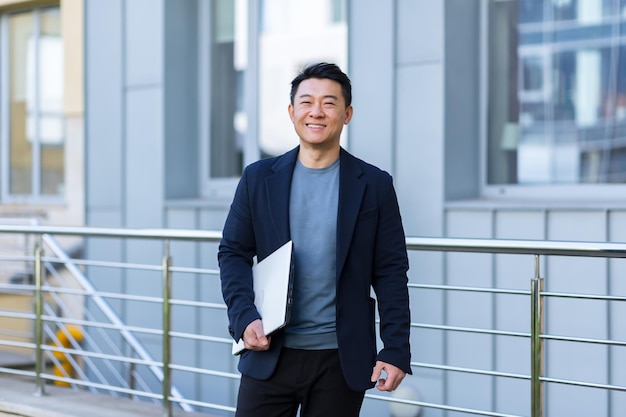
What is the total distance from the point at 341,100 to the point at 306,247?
1.31ft

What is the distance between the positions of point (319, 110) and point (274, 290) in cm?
48

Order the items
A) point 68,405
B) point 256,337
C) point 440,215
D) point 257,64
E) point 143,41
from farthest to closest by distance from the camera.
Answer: point 143,41
point 257,64
point 440,215
point 68,405
point 256,337

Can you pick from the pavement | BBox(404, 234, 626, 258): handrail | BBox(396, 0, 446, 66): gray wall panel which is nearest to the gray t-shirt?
BBox(404, 234, 626, 258): handrail

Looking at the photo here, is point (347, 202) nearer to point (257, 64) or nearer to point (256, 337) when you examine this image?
point (256, 337)

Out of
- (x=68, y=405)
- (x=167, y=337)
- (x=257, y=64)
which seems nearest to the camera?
(x=167, y=337)

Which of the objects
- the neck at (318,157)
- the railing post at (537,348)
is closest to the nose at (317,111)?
the neck at (318,157)

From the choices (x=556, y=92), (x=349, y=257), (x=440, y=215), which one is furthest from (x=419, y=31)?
(x=349, y=257)

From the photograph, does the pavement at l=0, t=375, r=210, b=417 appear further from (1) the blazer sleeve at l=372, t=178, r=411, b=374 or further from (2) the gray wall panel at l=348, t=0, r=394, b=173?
(1) the blazer sleeve at l=372, t=178, r=411, b=374

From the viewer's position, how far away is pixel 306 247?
7.79ft

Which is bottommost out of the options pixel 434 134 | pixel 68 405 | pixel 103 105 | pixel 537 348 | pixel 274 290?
pixel 68 405

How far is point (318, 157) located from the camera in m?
2.41

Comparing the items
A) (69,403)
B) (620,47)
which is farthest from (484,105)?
(69,403)

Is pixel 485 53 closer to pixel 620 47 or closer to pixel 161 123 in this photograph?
pixel 620 47

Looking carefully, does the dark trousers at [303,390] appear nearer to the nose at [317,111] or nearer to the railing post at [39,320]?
the nose at [317,111]
